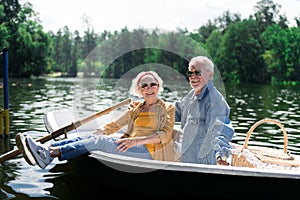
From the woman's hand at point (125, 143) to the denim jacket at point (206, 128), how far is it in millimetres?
445

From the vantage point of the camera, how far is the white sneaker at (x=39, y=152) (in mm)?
3879

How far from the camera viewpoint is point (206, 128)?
3.87 meters

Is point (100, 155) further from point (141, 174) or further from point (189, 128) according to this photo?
point (189, 128)

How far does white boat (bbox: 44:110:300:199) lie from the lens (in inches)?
142

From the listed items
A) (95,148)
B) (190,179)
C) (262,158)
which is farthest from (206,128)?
(95,148)

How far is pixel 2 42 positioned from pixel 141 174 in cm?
3831

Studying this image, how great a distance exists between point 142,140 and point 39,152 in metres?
0.87

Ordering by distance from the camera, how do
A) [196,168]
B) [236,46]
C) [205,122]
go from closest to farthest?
1. [196,168]
2. [205,122]
3. [236,46]

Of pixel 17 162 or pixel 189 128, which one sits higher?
pixel 189 128

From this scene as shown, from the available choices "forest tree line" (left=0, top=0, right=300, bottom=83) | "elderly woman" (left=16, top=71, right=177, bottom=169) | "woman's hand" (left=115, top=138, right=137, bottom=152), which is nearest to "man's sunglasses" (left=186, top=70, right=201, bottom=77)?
"elderly woman" (left=16, top=71, right=177, bottom=169)

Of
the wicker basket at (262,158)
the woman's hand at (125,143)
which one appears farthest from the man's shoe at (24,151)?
the wicker basket at (262,158)

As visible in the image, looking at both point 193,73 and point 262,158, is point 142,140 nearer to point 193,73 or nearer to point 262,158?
point 193,73

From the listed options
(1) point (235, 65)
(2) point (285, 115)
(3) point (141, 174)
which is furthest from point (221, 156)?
(1) point (235, 65)

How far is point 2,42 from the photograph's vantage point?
39719mm
